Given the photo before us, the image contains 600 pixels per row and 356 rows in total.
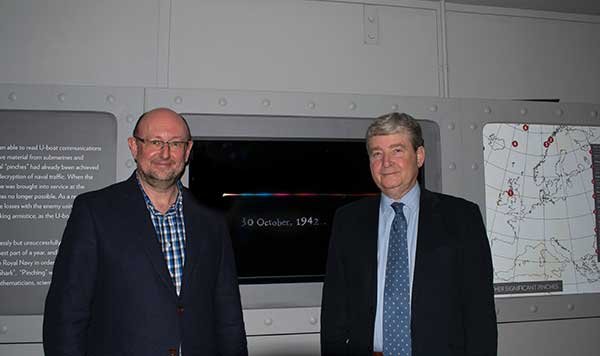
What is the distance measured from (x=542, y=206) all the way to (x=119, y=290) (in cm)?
144

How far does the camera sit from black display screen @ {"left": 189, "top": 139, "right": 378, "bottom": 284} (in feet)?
5.08

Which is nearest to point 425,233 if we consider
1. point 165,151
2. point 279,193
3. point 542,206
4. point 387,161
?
point 387,161

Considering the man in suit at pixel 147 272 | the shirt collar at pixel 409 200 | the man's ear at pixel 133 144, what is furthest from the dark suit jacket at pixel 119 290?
the shirt collar at pixel 409 200

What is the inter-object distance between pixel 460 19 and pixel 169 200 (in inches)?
54.9

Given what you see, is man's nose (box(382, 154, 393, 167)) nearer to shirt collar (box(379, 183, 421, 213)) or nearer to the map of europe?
shirt collar (box(379, 183, 421, 213))

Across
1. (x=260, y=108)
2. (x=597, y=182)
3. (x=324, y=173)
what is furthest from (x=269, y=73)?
(x=597, y=182)

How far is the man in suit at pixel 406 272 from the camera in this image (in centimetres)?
122

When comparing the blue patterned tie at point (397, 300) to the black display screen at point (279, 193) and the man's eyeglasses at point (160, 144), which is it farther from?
the man's eyeglasses at point (160, 144)

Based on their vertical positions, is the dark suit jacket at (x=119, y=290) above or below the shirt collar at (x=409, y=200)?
below

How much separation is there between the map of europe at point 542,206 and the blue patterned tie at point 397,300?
51cm

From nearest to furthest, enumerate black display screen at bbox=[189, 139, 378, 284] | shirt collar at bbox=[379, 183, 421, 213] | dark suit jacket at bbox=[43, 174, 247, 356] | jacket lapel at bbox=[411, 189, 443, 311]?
dark suit jacket at bbox=[43, 174, 247, 356] < jacket lapel at bbox=[411, 189, 443, 311] < shirt collar at bbox=[379, 183, 421, 213] < black display screen at bbox=[189, 139, 378, 284]

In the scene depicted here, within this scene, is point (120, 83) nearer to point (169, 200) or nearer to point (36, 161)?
point (36, 161)

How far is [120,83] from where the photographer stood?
1.66m

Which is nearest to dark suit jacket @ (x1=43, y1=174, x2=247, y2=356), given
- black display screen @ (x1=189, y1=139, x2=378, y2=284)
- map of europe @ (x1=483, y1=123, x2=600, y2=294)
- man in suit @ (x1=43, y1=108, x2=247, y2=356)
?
man in suit @ (x1=43, y1=108, x2=247, y2=356)
